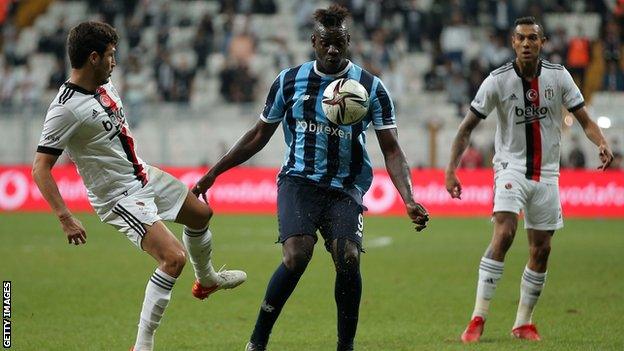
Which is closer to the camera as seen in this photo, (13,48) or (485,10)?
(485,10)

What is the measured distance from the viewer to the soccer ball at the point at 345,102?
7.60m

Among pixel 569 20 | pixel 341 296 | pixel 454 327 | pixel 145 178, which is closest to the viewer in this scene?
pixel 341 296

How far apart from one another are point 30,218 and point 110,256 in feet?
24.4

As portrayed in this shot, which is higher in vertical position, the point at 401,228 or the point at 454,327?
the point at 454,327

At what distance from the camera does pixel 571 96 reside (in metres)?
9.35

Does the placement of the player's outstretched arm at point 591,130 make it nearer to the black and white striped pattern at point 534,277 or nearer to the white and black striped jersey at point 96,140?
the black and white striped pattern at point 534,277

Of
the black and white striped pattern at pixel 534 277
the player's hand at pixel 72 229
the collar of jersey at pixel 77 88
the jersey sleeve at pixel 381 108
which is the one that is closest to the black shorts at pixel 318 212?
the jersey sleeve at pixel 381 108

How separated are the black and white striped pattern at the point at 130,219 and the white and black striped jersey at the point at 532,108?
308cm

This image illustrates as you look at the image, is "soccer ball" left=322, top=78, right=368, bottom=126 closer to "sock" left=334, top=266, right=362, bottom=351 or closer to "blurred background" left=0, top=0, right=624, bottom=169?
"sock" left=334, top=266, right=362, bottom=351

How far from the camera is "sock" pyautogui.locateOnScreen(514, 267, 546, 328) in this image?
9.39 metres

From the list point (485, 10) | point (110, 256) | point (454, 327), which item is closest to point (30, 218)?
point (110, 256)

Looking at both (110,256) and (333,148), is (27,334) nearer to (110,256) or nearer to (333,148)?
(333,148)

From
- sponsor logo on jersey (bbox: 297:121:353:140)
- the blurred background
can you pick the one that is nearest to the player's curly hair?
sponsor logo on jersey (bbox: 297:121:353:140)

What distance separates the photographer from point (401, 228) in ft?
71.1
